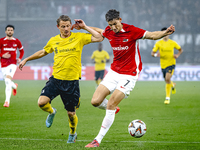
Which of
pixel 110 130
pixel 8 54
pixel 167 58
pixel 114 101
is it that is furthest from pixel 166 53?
pixel 114 101

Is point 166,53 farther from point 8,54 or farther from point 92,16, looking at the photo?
point 92,16

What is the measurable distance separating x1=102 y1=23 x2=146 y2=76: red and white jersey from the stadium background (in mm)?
22345

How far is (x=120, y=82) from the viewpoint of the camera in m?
5.64

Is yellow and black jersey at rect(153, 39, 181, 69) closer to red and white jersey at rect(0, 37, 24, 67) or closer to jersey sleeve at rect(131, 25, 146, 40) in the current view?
red and white jersey at rect(0, 37, 24, 67)

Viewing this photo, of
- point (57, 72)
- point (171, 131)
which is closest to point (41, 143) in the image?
point (57, 72)

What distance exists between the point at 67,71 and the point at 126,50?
102 cm

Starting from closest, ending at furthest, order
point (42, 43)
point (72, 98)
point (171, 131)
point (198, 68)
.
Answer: point (72, 98), point (171, 131), point (198, 68), point (42, 43)

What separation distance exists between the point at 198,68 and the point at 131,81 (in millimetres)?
18143

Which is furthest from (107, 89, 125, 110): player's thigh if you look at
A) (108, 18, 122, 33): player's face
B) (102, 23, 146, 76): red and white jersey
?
(108, 18, 122, 33): player's face

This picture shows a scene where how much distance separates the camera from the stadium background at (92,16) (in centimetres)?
A: 2870

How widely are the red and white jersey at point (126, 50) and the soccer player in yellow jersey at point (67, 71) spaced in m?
0.29

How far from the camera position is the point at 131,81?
567cm

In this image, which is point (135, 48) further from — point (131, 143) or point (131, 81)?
point (131, 143)

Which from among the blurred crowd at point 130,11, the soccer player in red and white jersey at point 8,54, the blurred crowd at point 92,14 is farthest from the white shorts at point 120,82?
the blurred crowd at point 130,11
